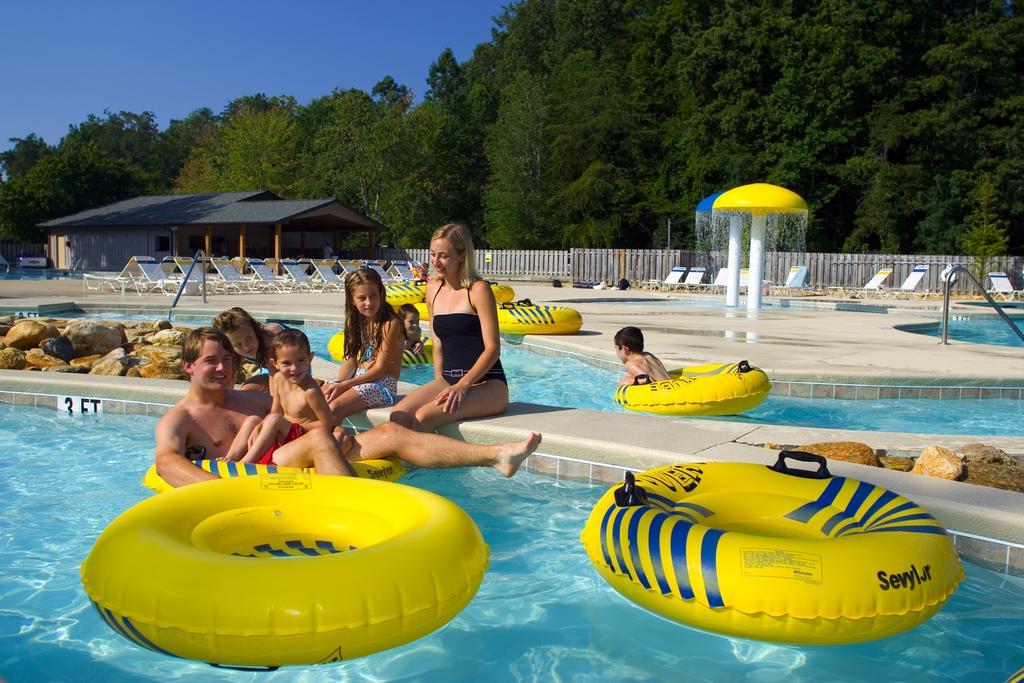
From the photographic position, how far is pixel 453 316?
466 centimetres

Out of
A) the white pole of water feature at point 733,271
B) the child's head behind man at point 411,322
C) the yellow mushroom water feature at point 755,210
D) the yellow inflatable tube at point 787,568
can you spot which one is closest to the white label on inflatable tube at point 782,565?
the yellow inflatable tube at point 787,568

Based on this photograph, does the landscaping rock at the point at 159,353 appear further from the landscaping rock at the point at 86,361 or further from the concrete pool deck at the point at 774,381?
the concrete pool deck at the point at 774,381

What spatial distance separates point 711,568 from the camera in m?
2.54

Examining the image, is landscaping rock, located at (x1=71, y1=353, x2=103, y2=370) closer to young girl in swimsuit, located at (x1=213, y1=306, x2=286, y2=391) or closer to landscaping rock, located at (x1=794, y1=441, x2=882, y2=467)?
young girl in swimsuit, located at (x1=213, y1=306, x2=286, y2=391)

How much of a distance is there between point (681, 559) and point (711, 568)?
99 mm

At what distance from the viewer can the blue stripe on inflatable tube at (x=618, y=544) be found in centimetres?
275

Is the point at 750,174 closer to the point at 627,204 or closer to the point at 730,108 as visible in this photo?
the point at 730,108

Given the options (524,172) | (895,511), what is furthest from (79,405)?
(524,172)

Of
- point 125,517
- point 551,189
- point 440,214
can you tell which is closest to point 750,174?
point 551,189

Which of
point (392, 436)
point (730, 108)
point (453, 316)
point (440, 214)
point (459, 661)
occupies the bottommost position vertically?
point (459, 661)

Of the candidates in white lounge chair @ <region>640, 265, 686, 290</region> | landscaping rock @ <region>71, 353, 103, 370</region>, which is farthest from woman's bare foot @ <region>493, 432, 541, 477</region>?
white lounge chair @ <region>640, 265, 686, 290</region>

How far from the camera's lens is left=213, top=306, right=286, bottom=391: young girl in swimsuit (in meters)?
Answer: 4.30

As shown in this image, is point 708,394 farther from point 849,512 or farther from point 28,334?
point 28,334

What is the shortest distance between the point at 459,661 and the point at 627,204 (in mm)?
35769
